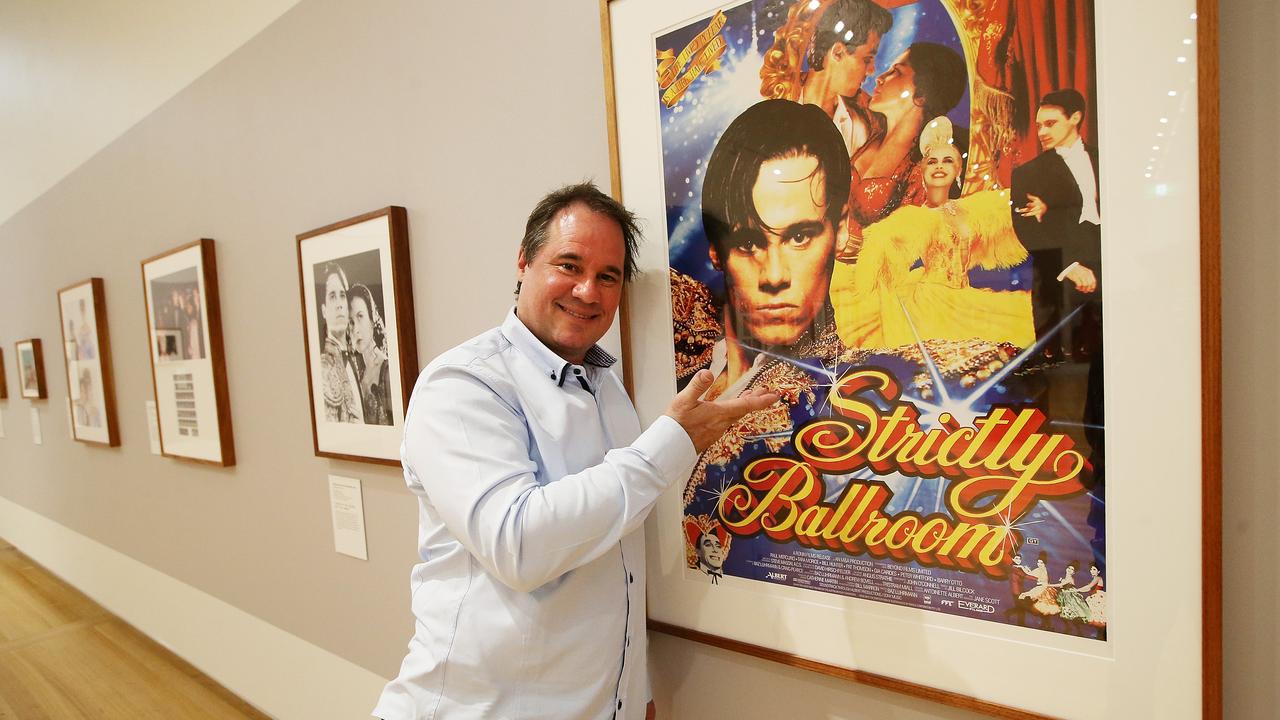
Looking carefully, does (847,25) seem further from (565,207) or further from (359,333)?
(359,333)

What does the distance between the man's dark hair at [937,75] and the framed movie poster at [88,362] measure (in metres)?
3.67

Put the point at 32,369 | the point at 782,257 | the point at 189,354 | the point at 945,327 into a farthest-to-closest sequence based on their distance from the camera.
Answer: the point at 32,369
the point at 189,354
the point at 782,257
the point at 945,327

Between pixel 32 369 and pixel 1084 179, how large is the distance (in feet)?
17.5

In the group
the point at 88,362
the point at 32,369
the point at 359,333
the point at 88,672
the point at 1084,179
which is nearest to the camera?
the point at 1084,179

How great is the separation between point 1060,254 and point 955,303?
0.13 m

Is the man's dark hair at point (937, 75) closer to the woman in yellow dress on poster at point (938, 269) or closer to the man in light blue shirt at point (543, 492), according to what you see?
the woman in yellow dress on poster at point (938, 269)

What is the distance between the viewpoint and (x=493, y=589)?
0.99 meters

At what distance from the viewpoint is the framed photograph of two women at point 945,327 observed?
28.2 inches

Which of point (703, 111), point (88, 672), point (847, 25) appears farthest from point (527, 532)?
point (88, 672)

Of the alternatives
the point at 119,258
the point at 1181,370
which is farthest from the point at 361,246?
the point at 119,258

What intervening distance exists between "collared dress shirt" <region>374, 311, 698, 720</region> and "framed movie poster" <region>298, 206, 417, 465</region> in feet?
2.07

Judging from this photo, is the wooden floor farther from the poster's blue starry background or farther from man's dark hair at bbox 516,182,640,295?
the poster's blue starry background

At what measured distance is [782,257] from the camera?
3.21ft

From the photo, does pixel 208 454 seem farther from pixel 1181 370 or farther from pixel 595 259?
pixel 1181 370
